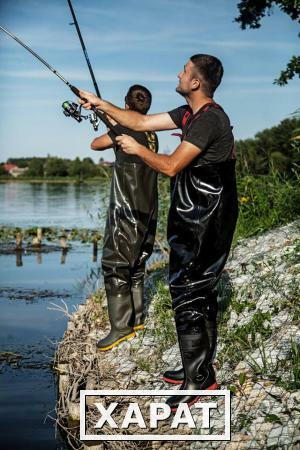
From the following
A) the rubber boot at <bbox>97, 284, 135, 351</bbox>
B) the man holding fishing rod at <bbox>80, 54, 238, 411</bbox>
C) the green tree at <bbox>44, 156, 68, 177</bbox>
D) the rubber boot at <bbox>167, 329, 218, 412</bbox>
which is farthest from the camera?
the green tree at <bbox>44, 156, 68, 177</bbox>

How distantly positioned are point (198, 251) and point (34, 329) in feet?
19.7

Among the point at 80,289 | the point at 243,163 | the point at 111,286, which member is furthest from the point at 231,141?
the point at 80,289

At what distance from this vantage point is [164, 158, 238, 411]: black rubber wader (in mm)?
4438

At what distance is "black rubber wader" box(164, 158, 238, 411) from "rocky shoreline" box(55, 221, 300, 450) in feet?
1.35

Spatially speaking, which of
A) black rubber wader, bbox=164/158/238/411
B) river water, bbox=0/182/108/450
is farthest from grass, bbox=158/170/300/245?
black rubber wader, bbox=164/158/238/411

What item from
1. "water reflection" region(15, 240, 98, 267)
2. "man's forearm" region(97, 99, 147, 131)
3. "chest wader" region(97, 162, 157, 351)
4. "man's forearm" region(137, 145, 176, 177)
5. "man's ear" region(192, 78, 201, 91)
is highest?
"man's ear" region(192, 78, 201, 91)

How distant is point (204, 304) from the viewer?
4.57 meters

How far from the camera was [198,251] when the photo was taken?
4.47 meters

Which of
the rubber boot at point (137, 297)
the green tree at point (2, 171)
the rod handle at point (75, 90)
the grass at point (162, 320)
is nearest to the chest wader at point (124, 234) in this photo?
the rubber boot at point (137, 297)

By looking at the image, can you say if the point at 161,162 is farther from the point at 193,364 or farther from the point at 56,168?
the point at 56,168

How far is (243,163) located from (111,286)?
5.49 meters

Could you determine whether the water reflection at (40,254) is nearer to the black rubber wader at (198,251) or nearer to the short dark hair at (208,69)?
the black rubber wader at (198,251)

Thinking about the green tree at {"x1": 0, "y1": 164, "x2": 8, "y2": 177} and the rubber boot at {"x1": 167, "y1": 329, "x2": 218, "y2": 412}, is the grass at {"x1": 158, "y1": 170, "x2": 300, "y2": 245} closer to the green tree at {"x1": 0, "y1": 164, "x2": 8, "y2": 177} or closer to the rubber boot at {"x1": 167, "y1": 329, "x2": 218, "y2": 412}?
the rubber boot at {"x1": 167, "y1": 329, "x2": 218, "y2": 412}

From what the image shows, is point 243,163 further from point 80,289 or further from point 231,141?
point 231,141
